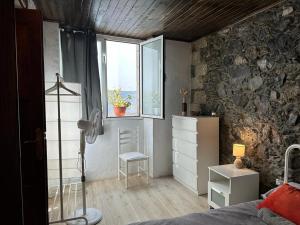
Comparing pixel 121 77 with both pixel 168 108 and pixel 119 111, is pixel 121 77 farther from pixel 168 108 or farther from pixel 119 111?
pixel 168 108

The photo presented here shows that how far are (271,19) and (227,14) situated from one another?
1.78 ft

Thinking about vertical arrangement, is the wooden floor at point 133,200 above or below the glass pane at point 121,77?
below

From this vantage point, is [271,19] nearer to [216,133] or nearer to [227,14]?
[227,14]

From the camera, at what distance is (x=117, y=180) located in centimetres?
370

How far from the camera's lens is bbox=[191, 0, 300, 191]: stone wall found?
2.29m

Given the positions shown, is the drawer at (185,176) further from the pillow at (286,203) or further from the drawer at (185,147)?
the pillow at (286,203)

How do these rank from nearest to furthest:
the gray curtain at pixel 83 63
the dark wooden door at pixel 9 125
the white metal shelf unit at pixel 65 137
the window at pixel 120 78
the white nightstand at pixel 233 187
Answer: the dark wooden door at pixel 9 125 < the white nightstand at pixel 233 187 < the white metal shelf unit at pixel 65 137 < the gray curtain at pixel 83 63 < the window at pixel 120 78

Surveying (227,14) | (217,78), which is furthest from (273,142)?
(227,14)

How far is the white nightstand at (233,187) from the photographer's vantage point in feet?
8.07

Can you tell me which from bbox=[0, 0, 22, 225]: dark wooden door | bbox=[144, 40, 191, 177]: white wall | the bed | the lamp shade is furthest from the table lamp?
bbox=[0, 0, 22, 225]: dark wooden door

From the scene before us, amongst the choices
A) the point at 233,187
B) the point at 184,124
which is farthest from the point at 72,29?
the point at 233,187

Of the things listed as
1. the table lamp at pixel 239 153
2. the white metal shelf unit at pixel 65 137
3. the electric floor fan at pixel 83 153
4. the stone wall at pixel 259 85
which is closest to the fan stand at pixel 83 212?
the electric floor fan at pixel 83 153

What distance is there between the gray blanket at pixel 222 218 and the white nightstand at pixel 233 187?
706 mm

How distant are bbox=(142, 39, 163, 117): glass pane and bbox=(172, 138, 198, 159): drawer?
0.60m
